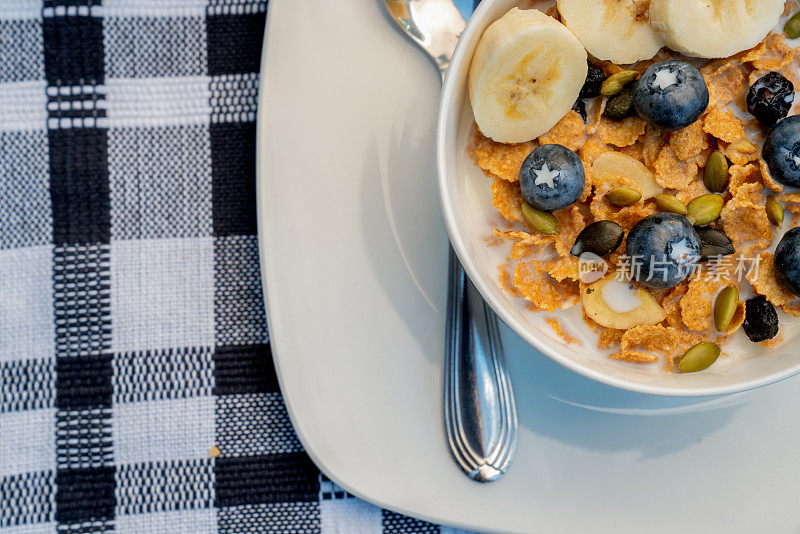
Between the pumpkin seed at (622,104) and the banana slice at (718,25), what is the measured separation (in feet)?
0.22

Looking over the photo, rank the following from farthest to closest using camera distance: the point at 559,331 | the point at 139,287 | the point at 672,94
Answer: the point at 139,287 → the point at 559,331 → the point at 672,94

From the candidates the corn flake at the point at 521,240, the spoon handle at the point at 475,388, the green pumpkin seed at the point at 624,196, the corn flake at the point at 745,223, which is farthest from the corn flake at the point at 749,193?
the spoon handle at the point at 475,388

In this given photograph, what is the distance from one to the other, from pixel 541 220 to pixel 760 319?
288 mm

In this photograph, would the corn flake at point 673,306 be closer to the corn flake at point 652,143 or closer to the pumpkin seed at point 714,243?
the pumpkin seed at point 714,243

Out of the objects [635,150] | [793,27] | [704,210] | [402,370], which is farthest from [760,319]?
[402,370]

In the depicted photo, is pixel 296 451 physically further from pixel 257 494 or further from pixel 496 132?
pixel 496 132

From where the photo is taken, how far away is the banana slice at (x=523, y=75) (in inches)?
29.2

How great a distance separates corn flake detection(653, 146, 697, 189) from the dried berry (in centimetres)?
17

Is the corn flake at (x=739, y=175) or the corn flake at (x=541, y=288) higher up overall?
the corn flake at (x=739, y=175)

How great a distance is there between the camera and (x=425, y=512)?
0.95m

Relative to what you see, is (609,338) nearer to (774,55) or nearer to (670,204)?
(670,204)

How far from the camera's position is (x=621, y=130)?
2.69ft

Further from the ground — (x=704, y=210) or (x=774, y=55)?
(x=774, y=55)

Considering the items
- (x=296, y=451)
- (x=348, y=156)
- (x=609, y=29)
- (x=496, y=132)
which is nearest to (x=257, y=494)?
(x=296, y=451)
